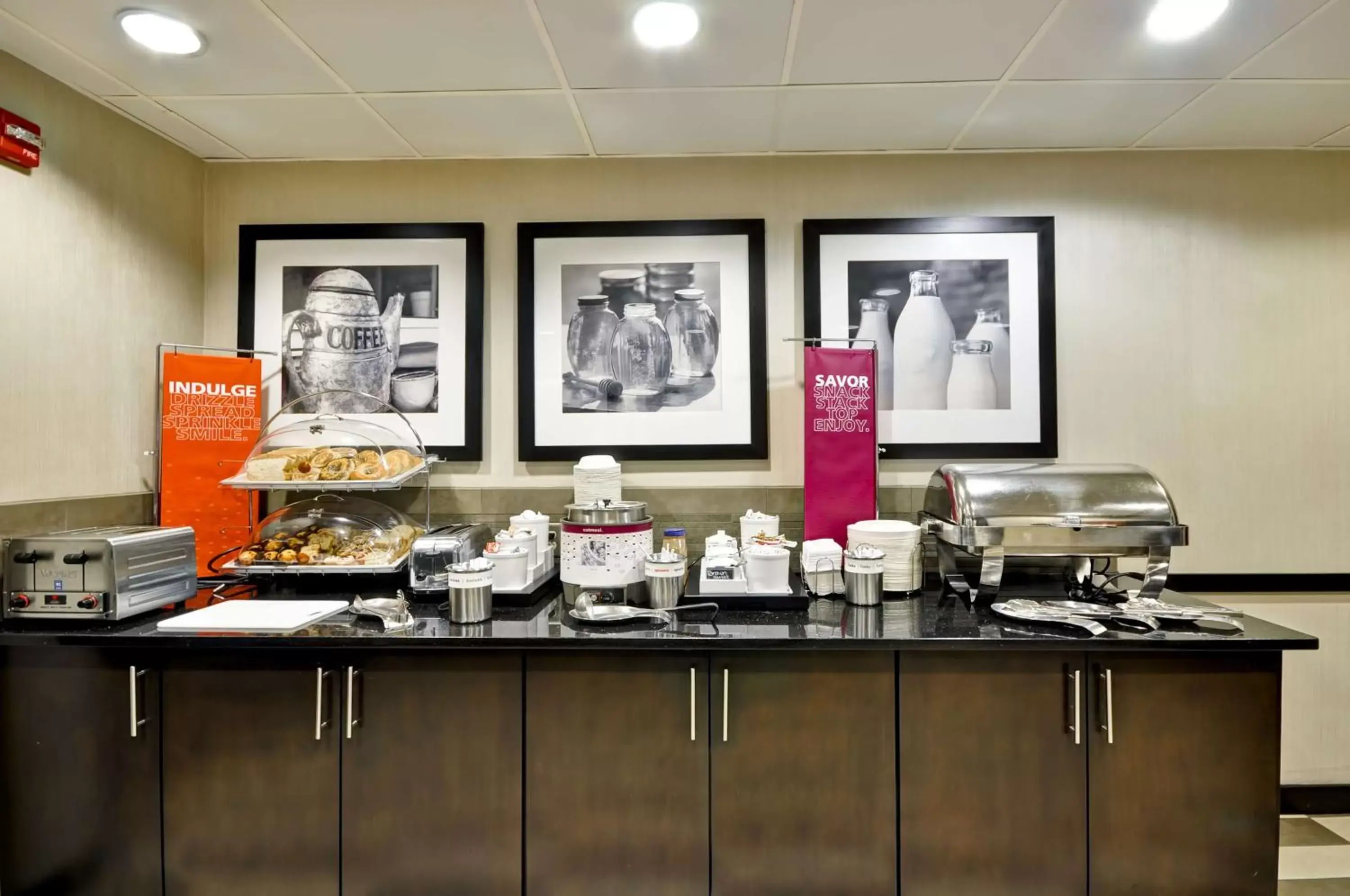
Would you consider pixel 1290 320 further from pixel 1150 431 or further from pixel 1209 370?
pixel 1150 431

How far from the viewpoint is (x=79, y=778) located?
2092mm

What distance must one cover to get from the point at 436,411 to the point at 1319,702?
152 inches

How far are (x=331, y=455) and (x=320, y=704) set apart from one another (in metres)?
1.02

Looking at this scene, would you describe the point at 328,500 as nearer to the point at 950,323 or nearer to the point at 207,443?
the point at 207,443

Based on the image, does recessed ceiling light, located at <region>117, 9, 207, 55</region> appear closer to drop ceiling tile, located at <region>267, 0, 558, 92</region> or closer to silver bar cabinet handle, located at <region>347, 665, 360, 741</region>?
drop ceiling tile, located at <region>267, 0, 558, 92</region>

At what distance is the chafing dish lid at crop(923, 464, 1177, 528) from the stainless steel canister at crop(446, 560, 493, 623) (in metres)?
1.56

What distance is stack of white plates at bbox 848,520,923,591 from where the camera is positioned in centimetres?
253

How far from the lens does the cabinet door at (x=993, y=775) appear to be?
2029 millimetres

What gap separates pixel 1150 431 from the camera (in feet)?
9.82

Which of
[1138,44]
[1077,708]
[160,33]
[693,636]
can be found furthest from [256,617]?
[1138,44]

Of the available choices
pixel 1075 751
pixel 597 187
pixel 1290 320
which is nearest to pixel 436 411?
pixel 597 187

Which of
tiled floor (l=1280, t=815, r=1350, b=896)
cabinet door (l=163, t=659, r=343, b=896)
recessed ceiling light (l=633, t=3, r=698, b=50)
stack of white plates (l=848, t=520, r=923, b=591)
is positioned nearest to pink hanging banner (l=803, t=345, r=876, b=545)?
stack of white plates (l=848, t=520, r=923, b=591)

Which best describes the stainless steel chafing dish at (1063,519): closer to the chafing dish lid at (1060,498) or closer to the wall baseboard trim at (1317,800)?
the chafing dish lid at (1060,498)

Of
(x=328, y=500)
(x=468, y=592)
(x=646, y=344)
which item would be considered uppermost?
(x=646, y=344)
